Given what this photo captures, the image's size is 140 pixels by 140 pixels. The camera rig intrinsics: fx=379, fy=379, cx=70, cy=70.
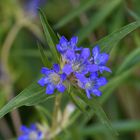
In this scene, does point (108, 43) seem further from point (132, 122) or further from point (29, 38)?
point (29, 38)

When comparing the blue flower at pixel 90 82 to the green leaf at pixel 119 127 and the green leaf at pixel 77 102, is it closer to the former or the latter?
the green leaf at pixel 77 102

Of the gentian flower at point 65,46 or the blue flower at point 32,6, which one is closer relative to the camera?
the gentian flower at point 65,46

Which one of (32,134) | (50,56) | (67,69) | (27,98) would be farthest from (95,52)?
(50,56)

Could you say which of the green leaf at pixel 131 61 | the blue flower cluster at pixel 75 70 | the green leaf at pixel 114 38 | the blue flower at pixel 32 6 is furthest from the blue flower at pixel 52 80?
the blue flower at pixel 32 6

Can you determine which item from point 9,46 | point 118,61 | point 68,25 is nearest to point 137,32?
point 118,61

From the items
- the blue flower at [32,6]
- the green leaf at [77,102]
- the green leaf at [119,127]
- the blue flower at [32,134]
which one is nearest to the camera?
the green leaf at [77,102]

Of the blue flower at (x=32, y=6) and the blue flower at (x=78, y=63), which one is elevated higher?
the blue flower at (x=32, y=6)

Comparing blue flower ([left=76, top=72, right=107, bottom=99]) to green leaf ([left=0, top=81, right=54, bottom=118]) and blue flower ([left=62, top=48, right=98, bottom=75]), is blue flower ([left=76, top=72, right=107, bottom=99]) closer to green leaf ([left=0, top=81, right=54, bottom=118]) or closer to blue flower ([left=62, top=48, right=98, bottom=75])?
blue flower ([left=62, top=48, right=98, bottom=75])
